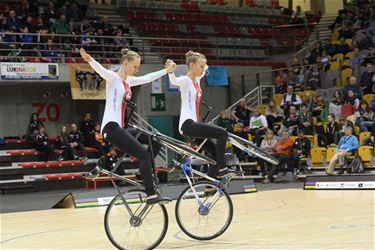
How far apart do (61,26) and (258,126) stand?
8.66m

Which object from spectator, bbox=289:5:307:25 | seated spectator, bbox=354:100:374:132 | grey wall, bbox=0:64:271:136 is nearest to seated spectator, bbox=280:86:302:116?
seated spectator, bbox=354:100:374:132

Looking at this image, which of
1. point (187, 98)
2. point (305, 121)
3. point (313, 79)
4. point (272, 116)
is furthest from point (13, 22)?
point (187, 98)

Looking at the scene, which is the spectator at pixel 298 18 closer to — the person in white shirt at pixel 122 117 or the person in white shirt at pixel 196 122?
the person in white shirt at pixel 196 122

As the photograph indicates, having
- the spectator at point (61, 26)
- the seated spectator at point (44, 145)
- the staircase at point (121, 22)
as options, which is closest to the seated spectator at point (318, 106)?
the staircase at point (121, 22)

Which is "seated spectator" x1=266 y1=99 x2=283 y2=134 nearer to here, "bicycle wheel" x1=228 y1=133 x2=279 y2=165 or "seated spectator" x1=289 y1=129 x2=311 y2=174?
"seated spectator" x1=289 y1=129 x2=311 y2=174

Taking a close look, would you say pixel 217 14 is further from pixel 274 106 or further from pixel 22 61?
pixel 22 61

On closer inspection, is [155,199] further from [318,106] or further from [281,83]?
[281,83]

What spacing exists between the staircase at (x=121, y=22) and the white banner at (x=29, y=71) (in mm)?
4547

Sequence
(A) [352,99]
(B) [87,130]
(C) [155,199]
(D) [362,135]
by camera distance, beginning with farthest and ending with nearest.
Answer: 1. (B) [87,130]
2. (A) [352,99]
3. (D) [362,135]
4. (C) [155,199]

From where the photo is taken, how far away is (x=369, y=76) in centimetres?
2389

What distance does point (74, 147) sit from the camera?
24656mm

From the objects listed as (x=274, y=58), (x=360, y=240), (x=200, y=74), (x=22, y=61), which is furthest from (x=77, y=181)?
(x=360, y=240)

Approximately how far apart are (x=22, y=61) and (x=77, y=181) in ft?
14.8

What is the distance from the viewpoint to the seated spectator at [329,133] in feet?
71.9
